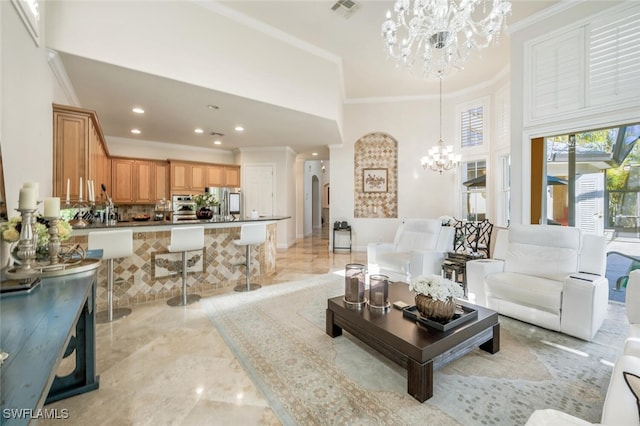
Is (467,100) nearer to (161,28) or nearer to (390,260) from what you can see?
(390,260)

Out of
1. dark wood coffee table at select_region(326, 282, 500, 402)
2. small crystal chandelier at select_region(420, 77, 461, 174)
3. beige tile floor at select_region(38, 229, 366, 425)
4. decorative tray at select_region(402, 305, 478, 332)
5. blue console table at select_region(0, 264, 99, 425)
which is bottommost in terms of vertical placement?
beige tile floor at select_region(38, 229, 366, 425)

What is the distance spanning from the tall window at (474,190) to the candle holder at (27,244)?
6840 mm

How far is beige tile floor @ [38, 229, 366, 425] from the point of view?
5.22 ft

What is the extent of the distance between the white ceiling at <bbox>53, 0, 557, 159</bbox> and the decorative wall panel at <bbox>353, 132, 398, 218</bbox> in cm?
96

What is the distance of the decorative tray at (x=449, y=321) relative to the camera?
188cm

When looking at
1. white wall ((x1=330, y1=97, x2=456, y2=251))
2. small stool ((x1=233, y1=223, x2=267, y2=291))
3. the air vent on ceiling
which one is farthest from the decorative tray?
white wall ((x1=330, y1=97, x2=456, y2=251))

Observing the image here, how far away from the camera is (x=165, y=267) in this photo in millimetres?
3605

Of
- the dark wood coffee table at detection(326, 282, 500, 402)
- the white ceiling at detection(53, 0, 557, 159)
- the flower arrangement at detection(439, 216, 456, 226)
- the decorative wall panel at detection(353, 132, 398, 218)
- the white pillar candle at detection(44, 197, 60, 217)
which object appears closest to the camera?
the dark wood coffee table at detection(326, 282, 500, 402)

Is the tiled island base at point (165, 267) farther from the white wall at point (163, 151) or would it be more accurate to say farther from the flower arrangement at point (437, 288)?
the white wall at point (163, 151)

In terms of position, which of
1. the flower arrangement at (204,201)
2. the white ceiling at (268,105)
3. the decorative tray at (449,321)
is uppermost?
the white ceiling at (268,105)

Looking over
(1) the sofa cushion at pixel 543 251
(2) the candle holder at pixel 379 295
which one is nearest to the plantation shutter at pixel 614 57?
(1) the sofa cushion at pixel 543 251

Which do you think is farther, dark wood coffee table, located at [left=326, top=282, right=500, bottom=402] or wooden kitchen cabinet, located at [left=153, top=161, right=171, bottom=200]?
wooden kitchen cabinet, located at [left=153, top=161, right=171, bottom=200]

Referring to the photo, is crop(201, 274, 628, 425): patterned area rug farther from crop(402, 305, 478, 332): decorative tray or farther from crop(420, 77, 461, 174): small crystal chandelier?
crop(420, 77, 461, 174): small crystal chandelier

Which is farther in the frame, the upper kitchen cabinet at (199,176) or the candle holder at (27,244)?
the upper kitchen cabinet at (199,176)
